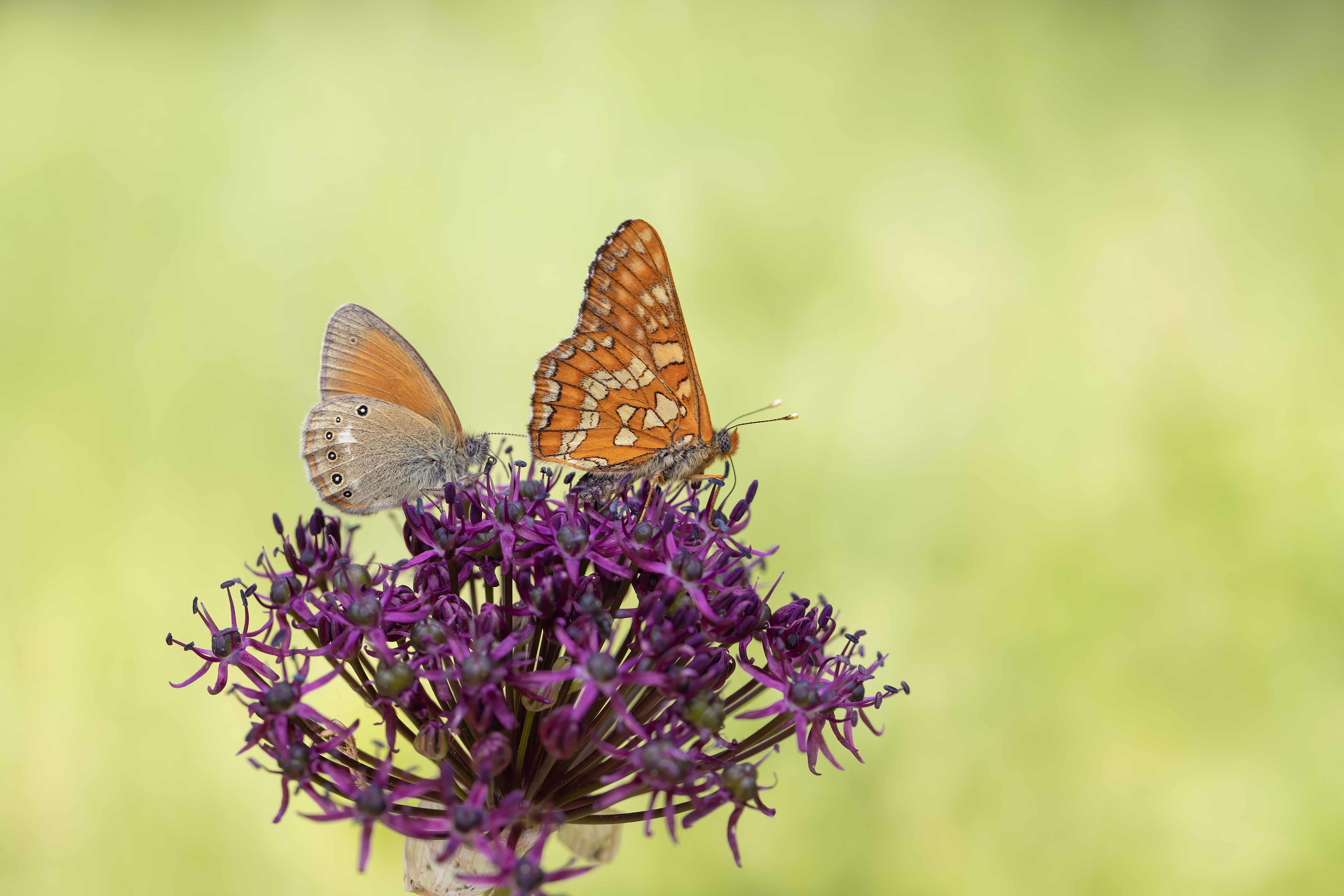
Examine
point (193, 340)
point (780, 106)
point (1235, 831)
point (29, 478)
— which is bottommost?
point (29, 478)

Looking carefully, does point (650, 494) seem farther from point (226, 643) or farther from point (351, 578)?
point (226, 643)

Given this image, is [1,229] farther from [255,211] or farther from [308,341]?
[308,341]

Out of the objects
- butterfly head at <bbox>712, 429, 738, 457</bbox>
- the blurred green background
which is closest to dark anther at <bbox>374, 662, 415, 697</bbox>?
butterfly head at <bbox>712, 429, 738, 457</bbox>

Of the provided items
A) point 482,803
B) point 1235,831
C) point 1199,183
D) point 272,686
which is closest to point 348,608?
point 272,686

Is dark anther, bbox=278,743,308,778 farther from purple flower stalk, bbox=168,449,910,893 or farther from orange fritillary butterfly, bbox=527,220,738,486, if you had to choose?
orange fritillary butterfly, bbox=527,220,738,486

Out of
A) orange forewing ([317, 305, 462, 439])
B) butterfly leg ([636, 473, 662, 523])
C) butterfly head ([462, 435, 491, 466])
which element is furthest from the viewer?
butterfly head ([462, 435, 491, 466])

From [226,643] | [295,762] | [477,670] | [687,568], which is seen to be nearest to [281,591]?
[226,643]
